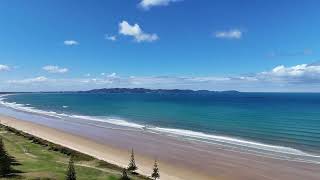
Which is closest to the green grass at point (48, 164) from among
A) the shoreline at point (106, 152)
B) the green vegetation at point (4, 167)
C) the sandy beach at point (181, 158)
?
the green vegetation at point (4, 167)

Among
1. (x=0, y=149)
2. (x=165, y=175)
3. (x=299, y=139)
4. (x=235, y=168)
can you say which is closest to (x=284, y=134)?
(x=299, y=139)

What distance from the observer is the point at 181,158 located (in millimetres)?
48969

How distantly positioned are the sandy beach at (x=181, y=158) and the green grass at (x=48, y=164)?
4156 mm

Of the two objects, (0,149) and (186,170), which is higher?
(0,149)

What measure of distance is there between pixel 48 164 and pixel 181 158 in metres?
17.9

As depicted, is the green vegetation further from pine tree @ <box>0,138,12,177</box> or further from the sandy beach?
the sandy beach

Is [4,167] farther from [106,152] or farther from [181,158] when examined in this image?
[181,158]

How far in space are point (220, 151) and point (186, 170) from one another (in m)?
11.5

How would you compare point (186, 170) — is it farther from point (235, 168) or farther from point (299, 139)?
point (299, 139)

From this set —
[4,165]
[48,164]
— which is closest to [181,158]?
[48,164]

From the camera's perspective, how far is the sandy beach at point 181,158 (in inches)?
1623

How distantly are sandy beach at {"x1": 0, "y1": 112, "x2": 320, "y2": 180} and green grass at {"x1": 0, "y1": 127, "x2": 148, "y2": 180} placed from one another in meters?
4.16

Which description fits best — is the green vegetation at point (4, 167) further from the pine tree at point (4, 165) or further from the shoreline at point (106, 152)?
the shoreline at point (106, 152)

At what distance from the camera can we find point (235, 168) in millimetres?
43469
